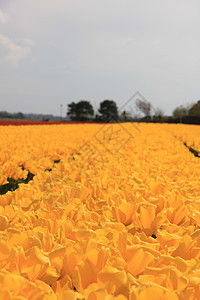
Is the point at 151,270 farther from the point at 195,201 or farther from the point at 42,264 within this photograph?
the point at 195,201

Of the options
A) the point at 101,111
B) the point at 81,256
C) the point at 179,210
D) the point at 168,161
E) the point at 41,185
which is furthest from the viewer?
the point at 101,111

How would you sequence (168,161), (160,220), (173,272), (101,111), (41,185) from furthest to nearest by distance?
(101,111) → (168,161) → (41,185) → (160,220) → (173,272)

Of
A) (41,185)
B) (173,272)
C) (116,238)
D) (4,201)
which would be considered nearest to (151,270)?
(173,272)

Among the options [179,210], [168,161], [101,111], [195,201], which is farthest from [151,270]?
[101,111]

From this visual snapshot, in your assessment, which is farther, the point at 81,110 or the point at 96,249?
the point at 81,110

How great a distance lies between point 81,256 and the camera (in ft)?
4.17

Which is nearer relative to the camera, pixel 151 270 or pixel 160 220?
pixel 151 270

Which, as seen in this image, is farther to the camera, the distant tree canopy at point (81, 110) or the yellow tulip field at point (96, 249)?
the distant tree canopy at point (81, 110)

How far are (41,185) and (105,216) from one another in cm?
94

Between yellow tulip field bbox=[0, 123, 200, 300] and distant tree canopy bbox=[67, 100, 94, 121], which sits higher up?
distant tree canopy bbox=[67, 100, 94, 121]

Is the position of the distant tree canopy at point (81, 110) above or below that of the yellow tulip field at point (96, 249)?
above

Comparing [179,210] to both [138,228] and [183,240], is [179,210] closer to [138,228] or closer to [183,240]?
[138,228]

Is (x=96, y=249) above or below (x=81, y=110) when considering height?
below

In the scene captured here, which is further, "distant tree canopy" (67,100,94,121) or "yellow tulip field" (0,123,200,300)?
"distant tree canopy" (67,100,94,121)
